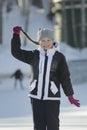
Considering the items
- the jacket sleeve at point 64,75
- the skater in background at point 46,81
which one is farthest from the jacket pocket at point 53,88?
the jacket sleeve at point 64,75

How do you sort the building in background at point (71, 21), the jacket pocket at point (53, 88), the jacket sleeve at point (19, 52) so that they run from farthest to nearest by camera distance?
the building in background at point (71, 21) < the jacket sleeve at point (19, 52) < the jacket pocket at point (53, 88)

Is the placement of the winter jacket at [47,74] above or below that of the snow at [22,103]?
above

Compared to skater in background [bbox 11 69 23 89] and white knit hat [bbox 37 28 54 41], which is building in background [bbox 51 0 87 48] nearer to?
skater in background [bbox 11 69 23 89]

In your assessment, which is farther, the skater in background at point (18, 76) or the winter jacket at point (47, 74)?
the skater in background at point (18, 76)

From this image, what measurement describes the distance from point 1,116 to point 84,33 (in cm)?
1480

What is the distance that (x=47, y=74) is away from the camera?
20.6ft

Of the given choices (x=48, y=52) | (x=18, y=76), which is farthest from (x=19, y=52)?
(x=18, y=76)

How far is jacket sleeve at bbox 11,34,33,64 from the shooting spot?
21.0ft

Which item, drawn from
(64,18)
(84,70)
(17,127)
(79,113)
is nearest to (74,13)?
(64,18)

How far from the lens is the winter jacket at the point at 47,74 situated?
6258 millimetres

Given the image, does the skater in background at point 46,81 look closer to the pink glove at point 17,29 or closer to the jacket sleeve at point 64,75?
the jacket sleeve at point 64,75

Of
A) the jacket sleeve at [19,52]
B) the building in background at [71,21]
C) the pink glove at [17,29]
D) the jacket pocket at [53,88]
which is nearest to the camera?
the jacket pocket at [53,88]

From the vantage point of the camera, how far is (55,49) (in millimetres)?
6332

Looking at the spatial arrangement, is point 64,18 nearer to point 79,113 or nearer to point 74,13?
point 74,13
